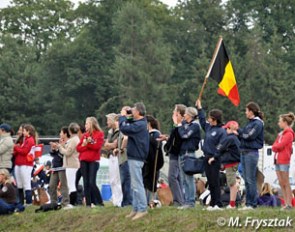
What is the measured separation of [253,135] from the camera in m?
18.7

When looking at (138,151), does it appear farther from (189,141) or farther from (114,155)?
(114,155)

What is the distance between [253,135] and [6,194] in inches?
253

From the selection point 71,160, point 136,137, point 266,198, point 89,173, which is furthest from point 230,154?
point 71,160

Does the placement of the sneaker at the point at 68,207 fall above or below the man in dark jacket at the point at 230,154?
below

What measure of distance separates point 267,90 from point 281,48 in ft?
21.2

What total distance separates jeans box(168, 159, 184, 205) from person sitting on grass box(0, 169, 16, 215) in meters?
4.22

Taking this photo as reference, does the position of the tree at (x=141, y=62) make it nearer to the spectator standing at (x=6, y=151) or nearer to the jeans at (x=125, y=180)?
the spectator standing at (x=6, y=151)

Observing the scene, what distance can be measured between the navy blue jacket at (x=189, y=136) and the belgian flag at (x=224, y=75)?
143 centimetres

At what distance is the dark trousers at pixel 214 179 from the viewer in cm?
1886

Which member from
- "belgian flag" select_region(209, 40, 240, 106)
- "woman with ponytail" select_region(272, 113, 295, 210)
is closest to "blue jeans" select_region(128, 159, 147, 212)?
"woman with ponytail" select_region(272, 113, 295, 210)

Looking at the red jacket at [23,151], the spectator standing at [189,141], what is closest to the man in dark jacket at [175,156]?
the spectator standing at [189,141]

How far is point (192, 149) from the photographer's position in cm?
1936

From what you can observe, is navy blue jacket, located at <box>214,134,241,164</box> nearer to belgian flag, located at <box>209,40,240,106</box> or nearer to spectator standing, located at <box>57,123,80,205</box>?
belgian flag, located at <box>209,40,240,106</box>

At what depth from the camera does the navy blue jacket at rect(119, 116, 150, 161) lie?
18.7m
